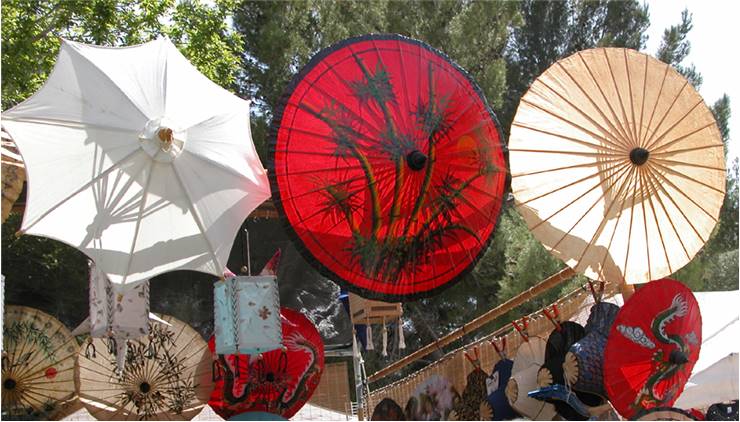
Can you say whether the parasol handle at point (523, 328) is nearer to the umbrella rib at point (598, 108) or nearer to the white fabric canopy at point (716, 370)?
the umbrella rib at point (598, 108)

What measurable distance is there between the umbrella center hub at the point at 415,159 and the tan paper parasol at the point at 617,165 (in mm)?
723

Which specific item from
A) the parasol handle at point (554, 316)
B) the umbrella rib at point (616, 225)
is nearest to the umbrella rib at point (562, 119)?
the umbrella rib at point (616, 225)

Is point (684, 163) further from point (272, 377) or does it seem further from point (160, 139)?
point (160, 139)

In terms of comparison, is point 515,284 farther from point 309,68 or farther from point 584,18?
point 309,68

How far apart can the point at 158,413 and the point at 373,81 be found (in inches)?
113

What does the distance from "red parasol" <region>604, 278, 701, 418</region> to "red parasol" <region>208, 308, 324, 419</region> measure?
2.11 metres

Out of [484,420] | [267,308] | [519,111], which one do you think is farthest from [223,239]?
[484,420]

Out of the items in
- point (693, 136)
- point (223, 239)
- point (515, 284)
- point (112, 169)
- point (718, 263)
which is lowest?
point (223, 239)

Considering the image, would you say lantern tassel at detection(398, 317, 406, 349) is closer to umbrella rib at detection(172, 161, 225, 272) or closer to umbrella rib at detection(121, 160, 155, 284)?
umbrella rib at detection(172, 161, 225, 272)

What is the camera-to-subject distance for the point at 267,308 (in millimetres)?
A: 5379

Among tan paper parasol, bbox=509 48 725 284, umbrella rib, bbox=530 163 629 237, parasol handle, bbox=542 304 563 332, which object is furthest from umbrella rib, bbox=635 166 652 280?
parasol handle, bbox=542 304 563 332

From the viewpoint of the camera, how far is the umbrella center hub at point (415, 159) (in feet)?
19.0

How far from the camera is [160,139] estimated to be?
5109mm

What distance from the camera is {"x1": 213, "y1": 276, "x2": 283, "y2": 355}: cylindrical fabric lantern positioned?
208 inches
